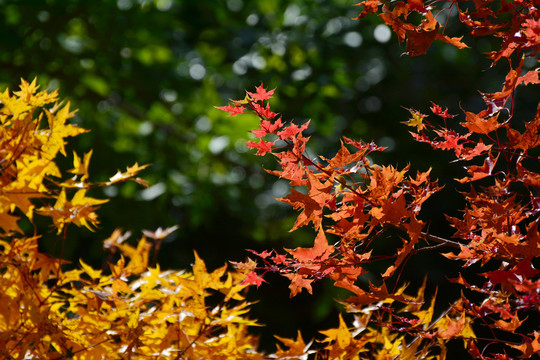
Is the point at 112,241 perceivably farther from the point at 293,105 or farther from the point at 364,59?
the point at 364,59

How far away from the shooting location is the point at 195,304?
37.9 inches

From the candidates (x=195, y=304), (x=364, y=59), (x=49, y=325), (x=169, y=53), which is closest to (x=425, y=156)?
(x=364, y=59)

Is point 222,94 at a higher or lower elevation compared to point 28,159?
lower

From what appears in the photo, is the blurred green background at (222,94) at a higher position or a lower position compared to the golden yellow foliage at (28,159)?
lower

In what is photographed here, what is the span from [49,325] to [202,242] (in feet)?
7.36

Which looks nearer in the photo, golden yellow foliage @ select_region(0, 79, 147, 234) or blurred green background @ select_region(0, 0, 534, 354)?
golden yellow foliage @ select_region(0, 79, 147, 234)

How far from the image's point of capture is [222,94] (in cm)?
308

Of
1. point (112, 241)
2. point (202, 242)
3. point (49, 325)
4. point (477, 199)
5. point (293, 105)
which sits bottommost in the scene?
point (202, 242)

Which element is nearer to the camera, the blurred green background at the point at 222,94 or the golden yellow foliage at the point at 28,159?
the golden yellow foliage at the point at 28,159

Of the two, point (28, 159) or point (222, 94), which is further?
point (222, 94)

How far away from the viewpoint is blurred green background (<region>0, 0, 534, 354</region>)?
280 centimetres

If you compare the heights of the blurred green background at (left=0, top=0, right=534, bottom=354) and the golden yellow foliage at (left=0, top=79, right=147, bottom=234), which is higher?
the golden yellow foliage at (left=0, top=79, right=147, bottom=234)

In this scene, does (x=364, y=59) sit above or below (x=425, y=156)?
above

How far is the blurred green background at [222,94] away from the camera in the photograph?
2801 millimetres
